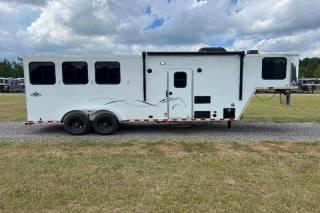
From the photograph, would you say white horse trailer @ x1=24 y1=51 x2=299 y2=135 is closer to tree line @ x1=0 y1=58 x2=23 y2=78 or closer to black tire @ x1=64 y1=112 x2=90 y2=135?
black tire @ x1=64 y1=112 x2=90 y2=135

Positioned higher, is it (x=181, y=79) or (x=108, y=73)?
(x=108, y=73)

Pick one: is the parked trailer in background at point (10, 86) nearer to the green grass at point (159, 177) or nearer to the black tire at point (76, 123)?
the black tire at point (76, 123)

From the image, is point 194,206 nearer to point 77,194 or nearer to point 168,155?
point 77,194

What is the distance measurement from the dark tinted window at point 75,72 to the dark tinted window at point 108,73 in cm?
40

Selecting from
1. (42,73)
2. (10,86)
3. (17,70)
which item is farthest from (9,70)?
(42,73)

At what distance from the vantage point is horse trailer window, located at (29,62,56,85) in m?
10.1

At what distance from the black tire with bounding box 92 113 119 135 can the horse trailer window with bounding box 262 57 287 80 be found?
5047 millimetres

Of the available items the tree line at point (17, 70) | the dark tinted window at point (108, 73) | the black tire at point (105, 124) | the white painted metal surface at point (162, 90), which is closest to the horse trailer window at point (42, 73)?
the white painted metal surface at point (162, 90)

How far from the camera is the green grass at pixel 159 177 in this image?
4.73 metres

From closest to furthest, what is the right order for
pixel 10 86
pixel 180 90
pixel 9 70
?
pixel 180 90 < pixel 10 86 < pixel 9 70

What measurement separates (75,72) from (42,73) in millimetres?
1028

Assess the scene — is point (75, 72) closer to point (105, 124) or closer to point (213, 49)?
point (105, 124)

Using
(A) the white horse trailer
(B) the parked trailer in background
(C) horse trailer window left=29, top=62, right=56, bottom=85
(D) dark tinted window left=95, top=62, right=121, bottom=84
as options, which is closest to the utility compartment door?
(A) the white horse trailer

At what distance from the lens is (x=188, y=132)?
35.9 ft
